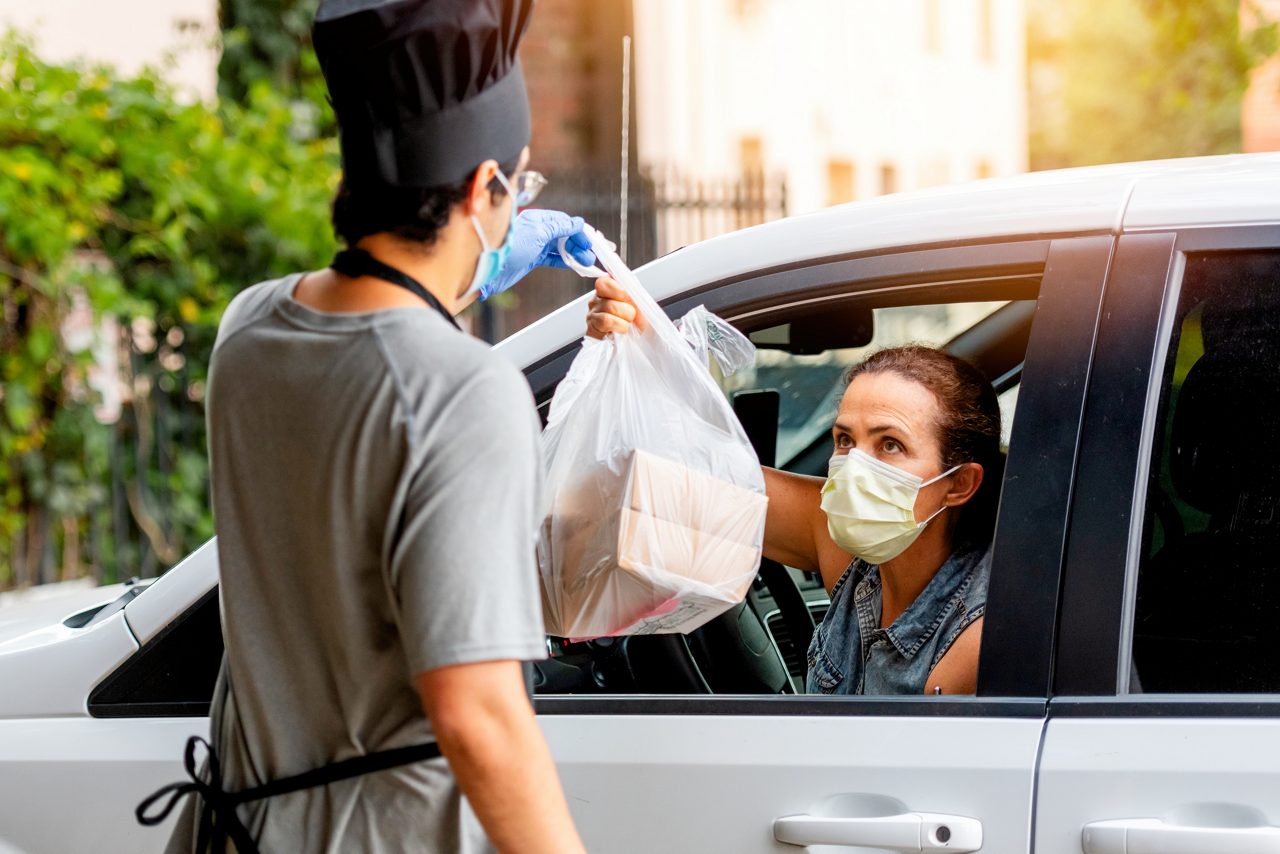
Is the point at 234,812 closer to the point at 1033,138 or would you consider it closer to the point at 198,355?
the point at 198,355

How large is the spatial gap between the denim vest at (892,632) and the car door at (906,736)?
0.25m

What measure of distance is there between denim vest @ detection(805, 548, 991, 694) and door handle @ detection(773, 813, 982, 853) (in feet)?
1.19

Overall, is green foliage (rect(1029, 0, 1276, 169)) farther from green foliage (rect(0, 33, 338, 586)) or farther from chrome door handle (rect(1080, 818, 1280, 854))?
chrome door handle (rect(1080, 818, 1280, 854))

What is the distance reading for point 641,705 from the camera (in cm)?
183

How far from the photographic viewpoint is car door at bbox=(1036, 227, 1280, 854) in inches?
62.6

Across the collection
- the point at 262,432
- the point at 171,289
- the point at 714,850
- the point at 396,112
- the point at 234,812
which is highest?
the point at 171,289

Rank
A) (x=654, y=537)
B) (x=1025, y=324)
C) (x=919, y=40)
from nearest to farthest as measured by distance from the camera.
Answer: (x=654, y=537) → (x=1025, y=324) → (x=919, y=40)

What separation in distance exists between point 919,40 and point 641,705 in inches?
716

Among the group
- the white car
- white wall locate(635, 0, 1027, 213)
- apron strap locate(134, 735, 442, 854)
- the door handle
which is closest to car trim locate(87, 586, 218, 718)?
the white car

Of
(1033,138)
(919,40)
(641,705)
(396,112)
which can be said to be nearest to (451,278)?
(396,112)

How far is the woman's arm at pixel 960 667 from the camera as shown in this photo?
1914mm

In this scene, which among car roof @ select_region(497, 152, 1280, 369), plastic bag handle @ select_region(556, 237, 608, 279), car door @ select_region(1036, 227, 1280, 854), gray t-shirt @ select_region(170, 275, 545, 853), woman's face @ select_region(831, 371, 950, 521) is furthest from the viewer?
woman's face @ select_region(831, 371, 950, 521)

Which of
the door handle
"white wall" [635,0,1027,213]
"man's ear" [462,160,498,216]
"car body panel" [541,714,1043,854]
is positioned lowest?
the door handle

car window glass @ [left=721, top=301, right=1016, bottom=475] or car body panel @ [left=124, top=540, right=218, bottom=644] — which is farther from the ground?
car window glass @ [left=721, top=301, right=1016, bottom=475]
